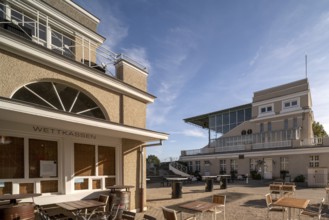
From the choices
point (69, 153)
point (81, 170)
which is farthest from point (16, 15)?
point (81, 170)

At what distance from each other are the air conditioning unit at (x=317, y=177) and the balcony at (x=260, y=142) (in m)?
3.30

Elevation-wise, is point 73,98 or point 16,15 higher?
point 16,15

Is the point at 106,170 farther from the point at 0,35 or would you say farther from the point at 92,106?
the point at 0,35

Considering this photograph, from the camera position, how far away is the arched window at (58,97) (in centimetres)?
641

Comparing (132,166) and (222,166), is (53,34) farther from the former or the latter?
(222,166)

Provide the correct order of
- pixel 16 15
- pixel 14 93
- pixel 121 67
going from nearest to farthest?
1. pixel 14 93
2. pixel 16 15
3. pixel 121 67

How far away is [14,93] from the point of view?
596 centimetres

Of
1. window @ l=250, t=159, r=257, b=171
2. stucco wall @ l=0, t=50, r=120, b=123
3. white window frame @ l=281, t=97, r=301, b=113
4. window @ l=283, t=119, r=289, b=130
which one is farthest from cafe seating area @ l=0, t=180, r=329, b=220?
white window frame @ l=281, t=97, r=301, b=113

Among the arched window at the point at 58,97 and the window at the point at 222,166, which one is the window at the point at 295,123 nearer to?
the window at the point at 222,166

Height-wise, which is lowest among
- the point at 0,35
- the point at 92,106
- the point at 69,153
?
the point at 69,153

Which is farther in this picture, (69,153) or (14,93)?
(69,153)

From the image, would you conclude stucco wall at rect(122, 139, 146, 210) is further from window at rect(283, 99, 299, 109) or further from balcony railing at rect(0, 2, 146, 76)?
window at rect(283, 99, 299, 109)

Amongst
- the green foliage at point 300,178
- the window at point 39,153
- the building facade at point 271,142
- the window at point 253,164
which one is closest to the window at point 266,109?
the building facade at point 271,142

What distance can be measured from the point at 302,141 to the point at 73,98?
22603 mm
